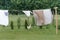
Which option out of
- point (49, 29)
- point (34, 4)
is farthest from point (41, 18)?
point (34, 4)

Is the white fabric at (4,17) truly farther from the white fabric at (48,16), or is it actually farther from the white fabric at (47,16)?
the white fabric at (48,16)

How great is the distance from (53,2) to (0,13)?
1067 inches

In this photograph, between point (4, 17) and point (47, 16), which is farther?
point (47, 16)

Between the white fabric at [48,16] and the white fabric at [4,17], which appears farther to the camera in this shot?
the white fabric at [48,16]

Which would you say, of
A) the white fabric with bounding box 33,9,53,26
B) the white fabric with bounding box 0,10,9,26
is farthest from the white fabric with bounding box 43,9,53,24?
the white fabric with bounding box 0,10,9,26

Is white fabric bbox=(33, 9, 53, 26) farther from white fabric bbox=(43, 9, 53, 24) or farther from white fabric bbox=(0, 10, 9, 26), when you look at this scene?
white fabric bbox=(0, 10, 9, 26)

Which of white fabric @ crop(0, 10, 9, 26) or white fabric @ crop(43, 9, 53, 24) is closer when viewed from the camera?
white fabric @ crop(0, 10, 9, 26)

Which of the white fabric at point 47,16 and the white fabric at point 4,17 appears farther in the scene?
the white fabric at point 47,16

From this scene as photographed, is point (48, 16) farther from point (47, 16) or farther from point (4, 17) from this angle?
point (4, 17)

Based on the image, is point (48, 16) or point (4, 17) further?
point (48, 16)

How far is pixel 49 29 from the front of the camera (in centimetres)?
1470

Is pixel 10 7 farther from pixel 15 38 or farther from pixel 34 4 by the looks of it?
pixel 15 38

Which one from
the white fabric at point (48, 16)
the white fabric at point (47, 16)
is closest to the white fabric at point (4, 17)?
the white fabric at point (47, 16)

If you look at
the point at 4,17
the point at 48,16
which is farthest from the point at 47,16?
the point at 4,17
